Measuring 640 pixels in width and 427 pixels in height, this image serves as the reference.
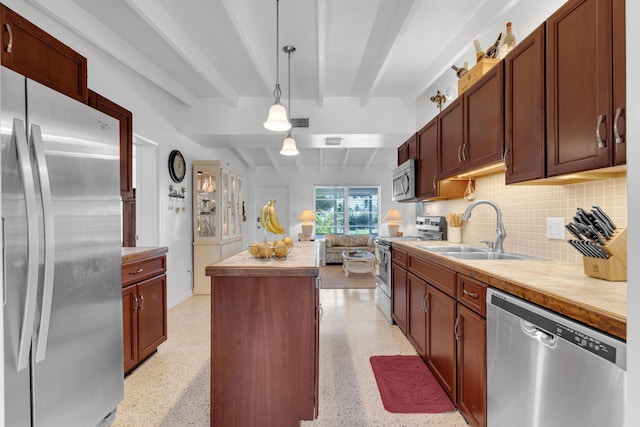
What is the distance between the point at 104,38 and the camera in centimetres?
255

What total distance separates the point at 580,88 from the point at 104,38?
317cm

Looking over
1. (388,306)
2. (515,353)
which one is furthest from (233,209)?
(515,353)

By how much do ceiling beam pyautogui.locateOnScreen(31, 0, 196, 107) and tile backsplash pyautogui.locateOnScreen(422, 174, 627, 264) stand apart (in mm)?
3280

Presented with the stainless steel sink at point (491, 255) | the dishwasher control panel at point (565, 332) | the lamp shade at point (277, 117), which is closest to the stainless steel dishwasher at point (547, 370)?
the dishwasher control panel at point (565, 332)

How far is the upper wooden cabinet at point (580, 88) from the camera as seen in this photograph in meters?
1.21

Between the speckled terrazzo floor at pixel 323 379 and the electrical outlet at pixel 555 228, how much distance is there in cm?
119

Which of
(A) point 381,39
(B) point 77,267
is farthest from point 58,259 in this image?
(A) point 381,39

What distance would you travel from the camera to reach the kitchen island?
5.44 ft

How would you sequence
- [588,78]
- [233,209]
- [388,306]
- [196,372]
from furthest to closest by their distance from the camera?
[233,209] < [388,306] < [196,372] < [588,78]

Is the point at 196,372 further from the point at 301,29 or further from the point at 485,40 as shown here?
the point at 485,40

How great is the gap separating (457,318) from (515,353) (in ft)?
1.80

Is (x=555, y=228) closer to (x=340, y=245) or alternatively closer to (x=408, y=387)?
(x=408, y=387)

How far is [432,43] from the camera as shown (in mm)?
2932

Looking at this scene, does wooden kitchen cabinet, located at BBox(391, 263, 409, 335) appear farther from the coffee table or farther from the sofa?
the sofa
